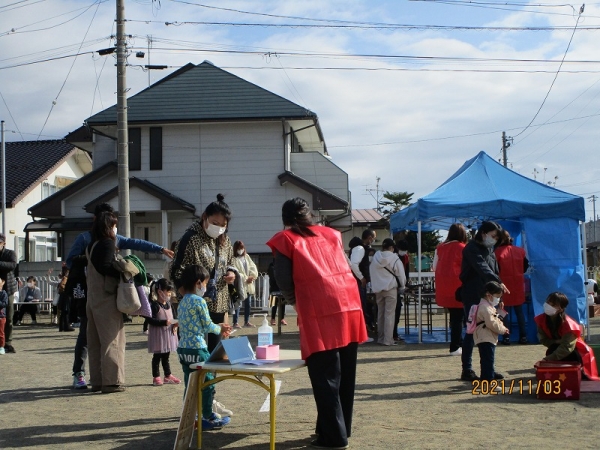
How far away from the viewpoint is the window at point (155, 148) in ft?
90.5

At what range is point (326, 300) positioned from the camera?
564cm

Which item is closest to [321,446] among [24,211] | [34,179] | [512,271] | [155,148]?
[512,271]

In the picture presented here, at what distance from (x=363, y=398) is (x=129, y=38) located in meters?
13.0

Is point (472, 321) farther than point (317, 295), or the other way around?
point (472, 321)

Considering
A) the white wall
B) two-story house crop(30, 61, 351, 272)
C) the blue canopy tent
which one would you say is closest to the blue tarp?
the blue canopy tent

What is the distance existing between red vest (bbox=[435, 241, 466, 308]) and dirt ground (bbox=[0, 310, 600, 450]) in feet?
4.81

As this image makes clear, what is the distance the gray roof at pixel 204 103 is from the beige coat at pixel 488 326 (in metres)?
18.8

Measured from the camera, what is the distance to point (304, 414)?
7105mm

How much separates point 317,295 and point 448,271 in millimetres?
6744

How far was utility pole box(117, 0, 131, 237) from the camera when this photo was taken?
17.8 m

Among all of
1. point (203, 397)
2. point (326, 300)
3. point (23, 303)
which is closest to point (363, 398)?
point (203, 397)

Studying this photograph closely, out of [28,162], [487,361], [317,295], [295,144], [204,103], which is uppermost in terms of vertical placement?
[28,162]

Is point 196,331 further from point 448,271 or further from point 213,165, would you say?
point 213,165

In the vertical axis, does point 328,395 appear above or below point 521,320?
below
